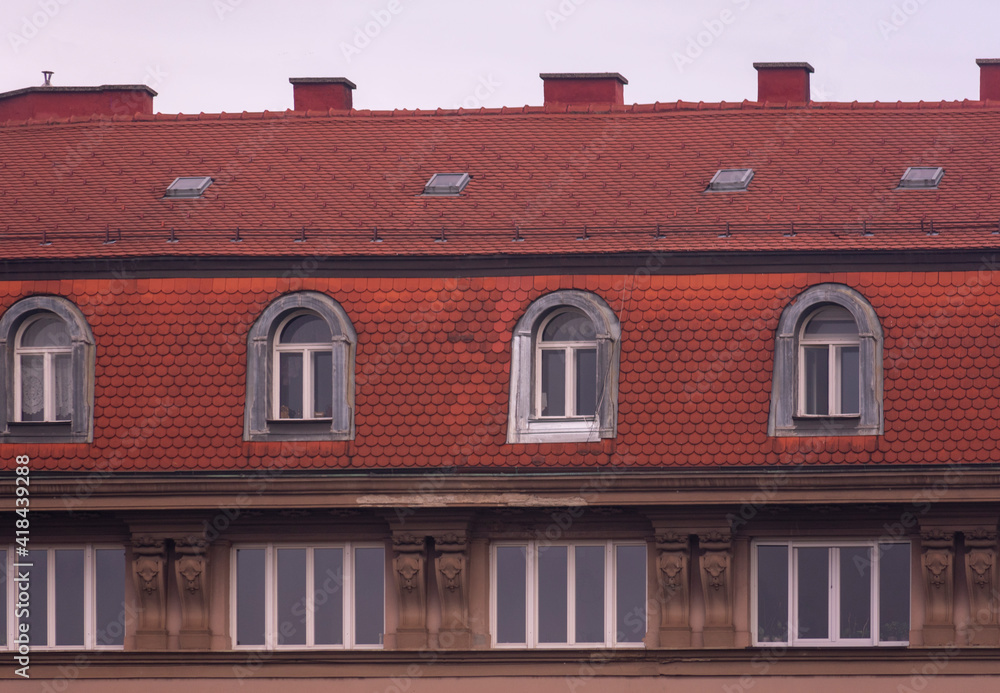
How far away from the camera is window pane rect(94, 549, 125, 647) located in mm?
28484

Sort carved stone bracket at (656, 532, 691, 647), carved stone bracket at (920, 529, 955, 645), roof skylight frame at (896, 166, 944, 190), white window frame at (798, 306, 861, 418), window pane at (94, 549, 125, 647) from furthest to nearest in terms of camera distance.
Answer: roof skylight frame at (896, 166, 944, 190)
window pane at (94, 549, 125, 647)
carved stone bracket at (656, 532, 691, 647)
white window frame at (798, 306, 861, 418)
carved stone bracket at (920, 529, 955, 645)

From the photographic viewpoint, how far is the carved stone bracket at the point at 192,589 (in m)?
27.9

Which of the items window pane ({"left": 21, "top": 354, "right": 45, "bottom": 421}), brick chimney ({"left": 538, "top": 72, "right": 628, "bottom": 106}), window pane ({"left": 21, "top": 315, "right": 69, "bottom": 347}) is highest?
brick chimney ({"left": 538, "top": 72, "right": 628, "bottom": 106})

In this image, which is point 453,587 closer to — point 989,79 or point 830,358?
point 830,358

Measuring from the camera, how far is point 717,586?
27.4 m

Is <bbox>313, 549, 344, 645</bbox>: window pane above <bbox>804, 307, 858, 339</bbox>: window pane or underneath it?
underneath

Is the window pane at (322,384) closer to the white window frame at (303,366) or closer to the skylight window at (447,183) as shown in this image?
the white window frame at (303,366)

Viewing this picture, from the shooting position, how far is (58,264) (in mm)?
28422

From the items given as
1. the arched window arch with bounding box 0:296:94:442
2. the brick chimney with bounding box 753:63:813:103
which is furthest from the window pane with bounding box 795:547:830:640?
the arched window arch with bounding box 0:296:94:442

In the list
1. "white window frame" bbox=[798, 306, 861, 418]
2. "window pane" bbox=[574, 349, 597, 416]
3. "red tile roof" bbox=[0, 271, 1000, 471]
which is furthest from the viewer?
"window pane" bbox=[574, 349, 597, 416]

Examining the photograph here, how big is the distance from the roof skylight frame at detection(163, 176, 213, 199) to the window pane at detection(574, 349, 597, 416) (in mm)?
6636

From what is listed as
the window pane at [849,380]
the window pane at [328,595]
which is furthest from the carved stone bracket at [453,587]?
the window pane at [849,380]

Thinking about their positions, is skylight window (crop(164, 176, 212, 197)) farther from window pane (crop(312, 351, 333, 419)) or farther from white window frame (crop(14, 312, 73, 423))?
window pane (crop(312, 351, 333, 419))

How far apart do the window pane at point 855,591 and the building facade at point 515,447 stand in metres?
0.04
